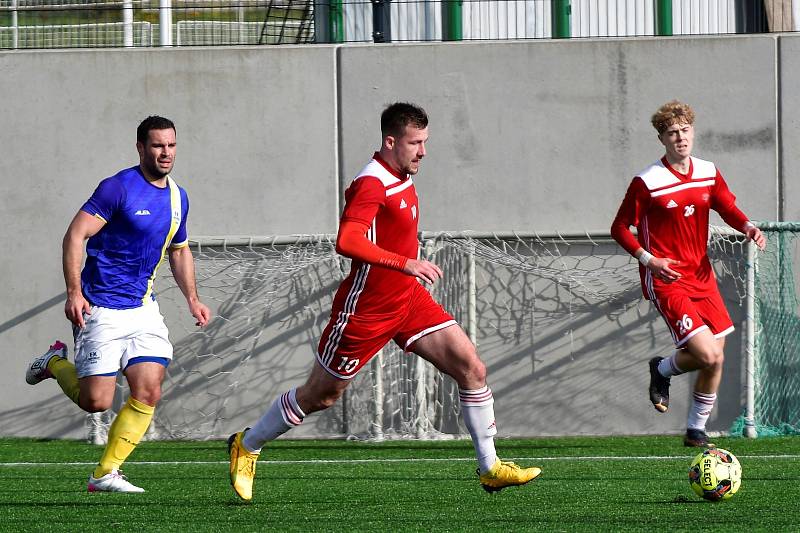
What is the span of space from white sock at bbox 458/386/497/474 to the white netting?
4820 mm

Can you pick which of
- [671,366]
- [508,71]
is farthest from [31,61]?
[671,366]

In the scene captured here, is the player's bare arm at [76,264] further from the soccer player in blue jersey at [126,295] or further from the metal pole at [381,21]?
the metal pole at [381,21]

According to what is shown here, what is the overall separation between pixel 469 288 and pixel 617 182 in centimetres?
160

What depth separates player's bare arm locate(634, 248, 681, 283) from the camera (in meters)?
7.46

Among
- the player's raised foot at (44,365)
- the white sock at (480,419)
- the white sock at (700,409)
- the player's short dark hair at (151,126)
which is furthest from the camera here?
the white sock at (700,409)

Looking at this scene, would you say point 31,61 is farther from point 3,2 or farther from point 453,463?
point 453,463

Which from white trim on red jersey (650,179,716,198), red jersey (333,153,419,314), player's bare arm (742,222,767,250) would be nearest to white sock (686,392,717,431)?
player's bare arm (742,222,767,250)

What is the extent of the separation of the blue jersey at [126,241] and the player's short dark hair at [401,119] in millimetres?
1349

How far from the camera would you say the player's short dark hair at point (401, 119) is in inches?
229

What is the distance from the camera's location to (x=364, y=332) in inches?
228

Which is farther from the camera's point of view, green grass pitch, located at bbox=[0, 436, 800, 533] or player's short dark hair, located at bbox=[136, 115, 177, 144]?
player's short dark hair, located at bbox=[136, 115, 177, 144]

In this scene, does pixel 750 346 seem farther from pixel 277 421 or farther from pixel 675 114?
pixel 277 421

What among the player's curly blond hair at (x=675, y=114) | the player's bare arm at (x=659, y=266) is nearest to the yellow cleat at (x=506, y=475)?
the player's bare arm at (x=659, y=266)

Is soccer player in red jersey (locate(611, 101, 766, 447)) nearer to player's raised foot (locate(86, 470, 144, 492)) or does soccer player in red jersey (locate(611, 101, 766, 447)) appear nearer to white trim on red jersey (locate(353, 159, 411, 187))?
white trim on red jersey (locate(353, 159, 411, 187))
